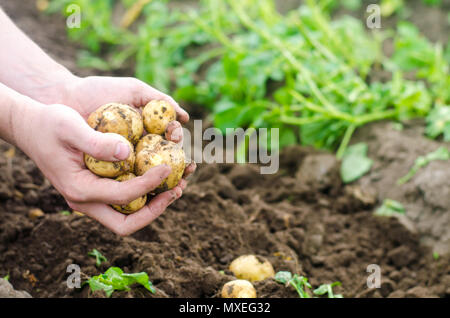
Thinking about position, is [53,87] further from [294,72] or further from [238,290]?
[294,72]

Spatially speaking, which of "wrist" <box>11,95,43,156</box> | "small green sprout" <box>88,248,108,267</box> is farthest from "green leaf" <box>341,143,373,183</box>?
"wrist" <box>11,95,43,156</box>

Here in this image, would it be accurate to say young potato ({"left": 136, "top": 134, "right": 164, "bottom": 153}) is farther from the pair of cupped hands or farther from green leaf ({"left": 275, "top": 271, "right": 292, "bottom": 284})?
green leaf ({"left": 275, "top": 271, "right": 292, "bottom": 284})

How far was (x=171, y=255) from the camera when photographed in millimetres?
1986

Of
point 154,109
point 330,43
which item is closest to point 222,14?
point 330,43

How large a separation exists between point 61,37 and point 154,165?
12.1 feet

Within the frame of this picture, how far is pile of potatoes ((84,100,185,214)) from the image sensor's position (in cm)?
158

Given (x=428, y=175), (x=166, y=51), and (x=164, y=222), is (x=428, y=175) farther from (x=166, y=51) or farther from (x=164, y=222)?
(x=166, y=51)

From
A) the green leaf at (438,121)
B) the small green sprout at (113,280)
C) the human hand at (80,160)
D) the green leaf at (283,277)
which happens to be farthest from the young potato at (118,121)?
the green leaf at (438,121)

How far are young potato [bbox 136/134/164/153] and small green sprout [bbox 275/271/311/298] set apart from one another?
64cm

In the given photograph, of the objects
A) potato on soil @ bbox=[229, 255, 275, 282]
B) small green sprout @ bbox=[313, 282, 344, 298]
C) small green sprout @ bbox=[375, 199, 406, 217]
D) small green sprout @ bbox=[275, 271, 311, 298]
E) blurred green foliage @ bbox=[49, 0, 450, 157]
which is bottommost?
small green sprout @ bbox=[313, 282, 344, 298]

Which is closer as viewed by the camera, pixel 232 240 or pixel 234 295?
pixel 234 295

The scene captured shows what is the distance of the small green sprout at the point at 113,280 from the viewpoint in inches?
62.9

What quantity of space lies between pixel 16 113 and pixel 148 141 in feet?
1.30

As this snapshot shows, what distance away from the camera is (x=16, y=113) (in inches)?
58.9
